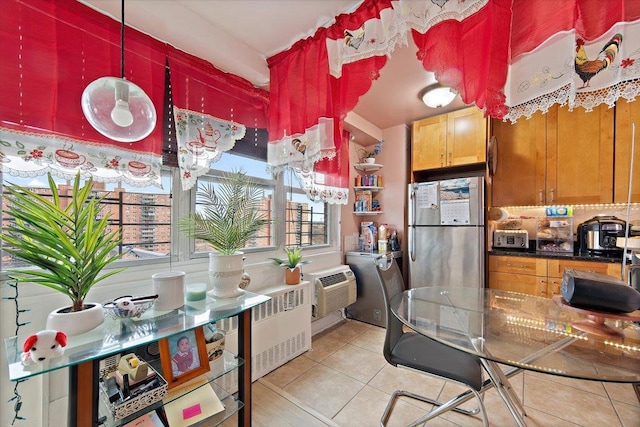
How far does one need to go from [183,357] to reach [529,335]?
182 cm

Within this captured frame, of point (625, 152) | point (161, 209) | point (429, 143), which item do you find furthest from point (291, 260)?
point (625, 152)

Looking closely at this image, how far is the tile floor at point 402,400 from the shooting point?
1544 millimetres

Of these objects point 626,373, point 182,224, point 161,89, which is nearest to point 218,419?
Answer: point 182,224

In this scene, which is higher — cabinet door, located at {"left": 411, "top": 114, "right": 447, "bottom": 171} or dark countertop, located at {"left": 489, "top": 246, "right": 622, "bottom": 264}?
cabinet door, located at {"left": 411, "top": 114, "right": 447, "bottom": 171}

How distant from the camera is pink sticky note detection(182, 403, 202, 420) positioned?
45.0 inches

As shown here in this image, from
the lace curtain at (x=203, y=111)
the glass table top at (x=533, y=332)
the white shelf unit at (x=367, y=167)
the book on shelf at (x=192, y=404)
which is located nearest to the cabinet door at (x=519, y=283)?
the glass table top at (x=533, y=332)

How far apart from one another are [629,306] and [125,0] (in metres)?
2.91

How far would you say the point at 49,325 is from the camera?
95cm

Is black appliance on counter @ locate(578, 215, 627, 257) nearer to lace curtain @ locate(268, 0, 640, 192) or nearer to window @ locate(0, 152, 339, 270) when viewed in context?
lace curtain @ locate(268, 0, 640, 192)

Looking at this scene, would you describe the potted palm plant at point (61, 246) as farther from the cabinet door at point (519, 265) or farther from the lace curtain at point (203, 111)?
the cabinet door at point (519, 265)

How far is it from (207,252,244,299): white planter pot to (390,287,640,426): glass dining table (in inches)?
39.9

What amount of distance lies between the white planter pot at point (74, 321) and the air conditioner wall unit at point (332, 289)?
1.74 metres

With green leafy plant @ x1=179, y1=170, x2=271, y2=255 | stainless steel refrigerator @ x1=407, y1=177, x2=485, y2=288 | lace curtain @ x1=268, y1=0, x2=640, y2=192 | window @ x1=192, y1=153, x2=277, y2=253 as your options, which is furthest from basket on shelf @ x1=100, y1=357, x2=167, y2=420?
stainless steel refrigerator @ x1=407, y1=177, x2=485, y2=288

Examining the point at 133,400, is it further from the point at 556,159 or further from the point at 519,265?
the point at 556,159
